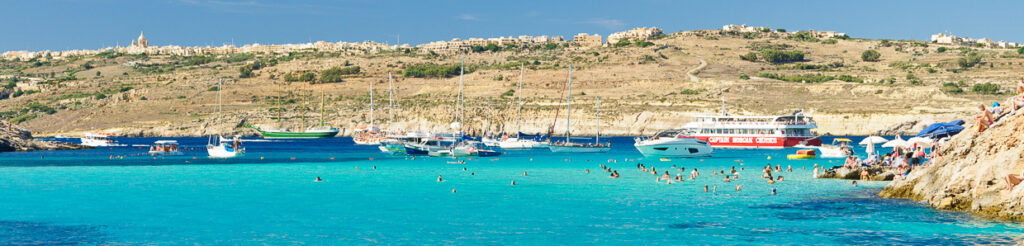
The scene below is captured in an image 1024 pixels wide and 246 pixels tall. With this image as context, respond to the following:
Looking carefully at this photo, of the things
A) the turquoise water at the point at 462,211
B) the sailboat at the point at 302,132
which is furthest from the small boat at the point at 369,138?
the turquoise water at the point at 462,211

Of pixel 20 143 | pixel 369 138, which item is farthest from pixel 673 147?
pixel 20 143

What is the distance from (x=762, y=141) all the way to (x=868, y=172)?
219 ft

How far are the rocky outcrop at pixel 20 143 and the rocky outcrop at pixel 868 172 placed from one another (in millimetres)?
84427

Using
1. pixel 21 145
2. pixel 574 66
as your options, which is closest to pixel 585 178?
pixel 21 145

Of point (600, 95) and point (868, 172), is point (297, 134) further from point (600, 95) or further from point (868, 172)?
point (868, 172)

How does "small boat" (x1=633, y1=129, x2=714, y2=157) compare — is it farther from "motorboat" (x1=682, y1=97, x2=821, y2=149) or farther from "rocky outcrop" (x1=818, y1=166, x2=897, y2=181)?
"motorboat" (x1=682, y1=97, x2=821, y2=149)

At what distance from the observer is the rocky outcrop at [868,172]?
47000 millimetres

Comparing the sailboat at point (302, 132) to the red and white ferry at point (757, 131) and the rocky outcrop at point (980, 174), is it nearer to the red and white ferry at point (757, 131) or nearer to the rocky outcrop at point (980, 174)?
the red and white ferry at point (757, 131)

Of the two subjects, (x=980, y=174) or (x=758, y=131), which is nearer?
(x=980, y=174)

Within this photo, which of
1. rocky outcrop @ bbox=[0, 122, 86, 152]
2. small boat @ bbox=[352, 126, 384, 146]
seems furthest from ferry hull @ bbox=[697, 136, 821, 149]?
rocky outcrop @ bbox=[0, 122, 86, 152]

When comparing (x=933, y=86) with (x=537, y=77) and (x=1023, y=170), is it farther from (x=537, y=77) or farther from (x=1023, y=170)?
(x=1023, y=170)

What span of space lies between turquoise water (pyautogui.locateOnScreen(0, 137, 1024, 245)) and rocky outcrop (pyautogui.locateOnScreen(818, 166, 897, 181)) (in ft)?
5.28

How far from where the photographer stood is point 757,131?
374 feet

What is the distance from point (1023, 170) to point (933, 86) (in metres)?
133
